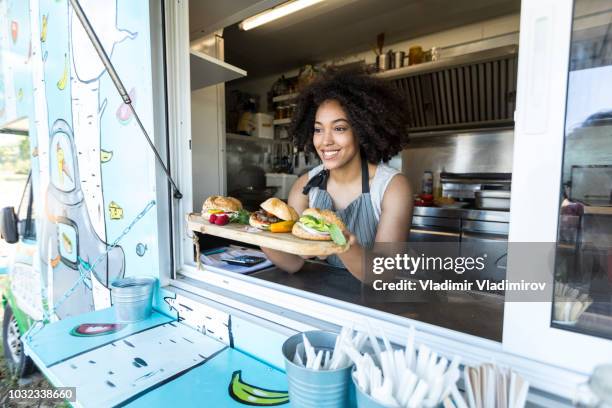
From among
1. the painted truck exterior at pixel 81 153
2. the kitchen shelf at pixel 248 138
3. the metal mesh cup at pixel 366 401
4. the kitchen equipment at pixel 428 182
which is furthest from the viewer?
the kitchen equipment at pixel 428 182

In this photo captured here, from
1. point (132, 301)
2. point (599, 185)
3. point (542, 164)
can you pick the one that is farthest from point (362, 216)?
point (599, 185)

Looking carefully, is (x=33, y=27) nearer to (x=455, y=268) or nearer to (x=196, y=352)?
(x=196, y=352)

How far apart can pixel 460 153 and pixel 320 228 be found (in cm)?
340

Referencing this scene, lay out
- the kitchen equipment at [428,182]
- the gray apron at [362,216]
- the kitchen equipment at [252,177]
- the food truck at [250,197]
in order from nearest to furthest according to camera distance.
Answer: the food truck at [250,197] → the gray apron at [362,216] → the kitchen equipment at [252,177] → the kitchen equipment at [428,182]

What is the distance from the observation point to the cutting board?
80cm

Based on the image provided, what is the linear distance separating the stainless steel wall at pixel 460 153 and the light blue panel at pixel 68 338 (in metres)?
3.06

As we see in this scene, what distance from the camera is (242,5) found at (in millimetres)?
1564

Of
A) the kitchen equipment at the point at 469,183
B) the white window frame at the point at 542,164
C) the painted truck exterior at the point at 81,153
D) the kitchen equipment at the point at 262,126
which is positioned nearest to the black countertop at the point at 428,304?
the white window frame at the point at 542,164

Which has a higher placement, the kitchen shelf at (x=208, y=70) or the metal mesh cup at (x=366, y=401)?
the kitchen shelf at (x=208, y=70)

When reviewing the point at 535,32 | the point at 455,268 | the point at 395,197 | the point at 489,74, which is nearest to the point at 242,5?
the point at 395,197

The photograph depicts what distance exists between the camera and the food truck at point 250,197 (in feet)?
2.12

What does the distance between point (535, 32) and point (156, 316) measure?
1.57m

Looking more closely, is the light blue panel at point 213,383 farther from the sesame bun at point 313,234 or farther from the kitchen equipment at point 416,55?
the kitchen equipment at point 416,55

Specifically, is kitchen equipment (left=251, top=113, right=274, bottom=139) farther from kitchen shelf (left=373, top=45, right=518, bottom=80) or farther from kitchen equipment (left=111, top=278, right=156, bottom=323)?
kitchen equipment (left=111, top=278, right=156, bottom=323)
